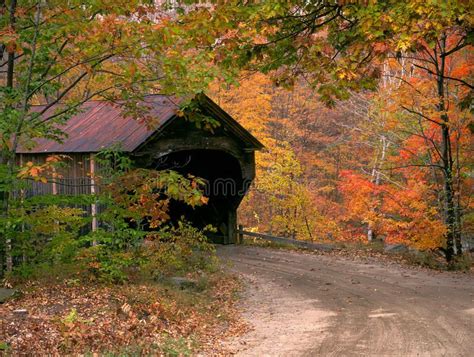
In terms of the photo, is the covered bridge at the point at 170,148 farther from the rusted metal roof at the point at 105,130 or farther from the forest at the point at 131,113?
the forest at the point at 131,113

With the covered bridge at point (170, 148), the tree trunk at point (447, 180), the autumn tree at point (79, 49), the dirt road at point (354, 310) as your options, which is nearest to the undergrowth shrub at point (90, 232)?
the autumn tree at point (79, 49)

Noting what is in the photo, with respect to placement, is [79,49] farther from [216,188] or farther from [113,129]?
[216,188]

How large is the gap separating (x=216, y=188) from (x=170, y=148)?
497cm

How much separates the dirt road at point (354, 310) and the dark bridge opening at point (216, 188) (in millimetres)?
4251

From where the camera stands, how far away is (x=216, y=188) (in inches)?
829

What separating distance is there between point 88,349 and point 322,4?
745cm

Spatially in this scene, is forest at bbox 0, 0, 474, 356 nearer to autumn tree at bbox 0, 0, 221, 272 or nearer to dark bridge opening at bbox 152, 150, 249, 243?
autumn tree at bbox 0, 0, 221, 272

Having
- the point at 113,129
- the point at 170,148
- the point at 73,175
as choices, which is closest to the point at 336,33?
the point at 170,148

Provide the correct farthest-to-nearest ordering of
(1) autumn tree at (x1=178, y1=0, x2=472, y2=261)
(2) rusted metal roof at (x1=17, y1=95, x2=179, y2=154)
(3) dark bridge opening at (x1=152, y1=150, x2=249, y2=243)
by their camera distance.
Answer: (3) dark bridge opening at (x1=152, y1=150, x2=249, y2=243) < (2) rusted metal roof at (x1=17, y1=95, x2=179, y2=154) < (1) autumn tree at (x1=178, y1=0, x2=472, y2=261)

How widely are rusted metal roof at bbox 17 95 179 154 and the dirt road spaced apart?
14.7ft

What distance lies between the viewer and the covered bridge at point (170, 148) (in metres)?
15.8

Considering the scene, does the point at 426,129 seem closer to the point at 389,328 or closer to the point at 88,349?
the point at 389,328

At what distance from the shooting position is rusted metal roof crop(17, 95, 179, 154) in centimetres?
1554

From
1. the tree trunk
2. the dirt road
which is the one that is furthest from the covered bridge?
the tree trunk
